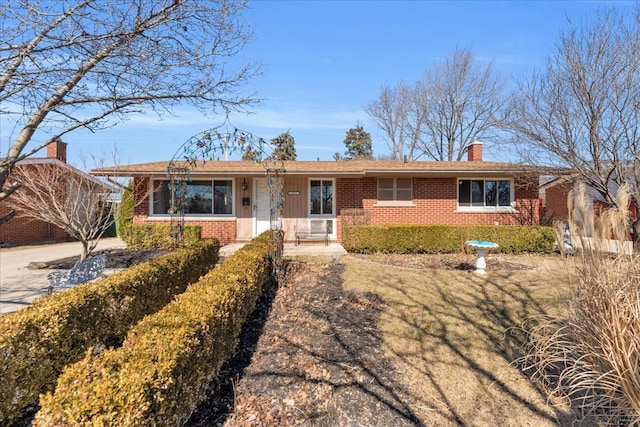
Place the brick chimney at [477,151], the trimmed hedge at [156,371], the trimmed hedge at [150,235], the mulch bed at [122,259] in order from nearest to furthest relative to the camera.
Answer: the trimmed hedge at [156,371] → the mulch bed at [122,259] → the trimmed hedge at [150,235] → the brick chimney at [477,151]

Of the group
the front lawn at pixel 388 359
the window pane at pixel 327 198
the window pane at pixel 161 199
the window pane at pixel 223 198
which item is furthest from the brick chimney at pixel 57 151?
the front lawn at pixel 388 359

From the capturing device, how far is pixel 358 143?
41000 millimetres

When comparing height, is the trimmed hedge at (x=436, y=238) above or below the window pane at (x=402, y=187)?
below

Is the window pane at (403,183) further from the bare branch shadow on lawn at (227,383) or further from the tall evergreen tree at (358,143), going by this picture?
the tall evergreen tree at (358,143)

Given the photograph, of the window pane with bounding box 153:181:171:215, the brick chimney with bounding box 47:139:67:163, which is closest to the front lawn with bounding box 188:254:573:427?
the window pane with bounding box 153:181:171:215

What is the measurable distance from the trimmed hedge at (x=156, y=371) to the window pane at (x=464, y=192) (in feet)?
36.3

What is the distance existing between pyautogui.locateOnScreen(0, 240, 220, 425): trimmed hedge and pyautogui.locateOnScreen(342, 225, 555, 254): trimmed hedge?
6.53m

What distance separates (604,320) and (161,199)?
40.0 ft

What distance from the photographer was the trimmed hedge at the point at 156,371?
1.67 meters

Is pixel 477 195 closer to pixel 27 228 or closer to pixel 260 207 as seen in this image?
pixel 260 207

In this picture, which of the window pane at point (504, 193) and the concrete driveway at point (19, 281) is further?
the window pane at point (504, 193)

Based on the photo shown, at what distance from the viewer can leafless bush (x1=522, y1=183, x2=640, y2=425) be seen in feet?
8.50

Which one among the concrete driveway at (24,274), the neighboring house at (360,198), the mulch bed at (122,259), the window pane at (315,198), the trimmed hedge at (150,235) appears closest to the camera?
the concrete driveway at (24,274)

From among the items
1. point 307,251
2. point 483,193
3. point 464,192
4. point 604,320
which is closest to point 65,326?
point 604,320
